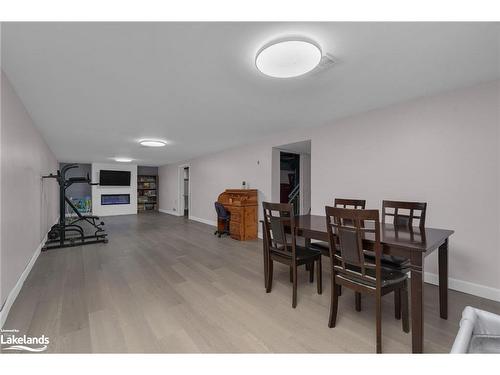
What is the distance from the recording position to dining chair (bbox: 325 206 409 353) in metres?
1.46

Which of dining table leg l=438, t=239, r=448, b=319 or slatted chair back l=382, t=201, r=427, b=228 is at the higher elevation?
slatted chair back l=382, t=201, r=427, b=228

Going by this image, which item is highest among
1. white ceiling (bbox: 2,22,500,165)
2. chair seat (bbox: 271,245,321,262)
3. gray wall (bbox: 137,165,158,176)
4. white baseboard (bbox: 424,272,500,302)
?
white ceiling (bbox: 2,22,500,165)

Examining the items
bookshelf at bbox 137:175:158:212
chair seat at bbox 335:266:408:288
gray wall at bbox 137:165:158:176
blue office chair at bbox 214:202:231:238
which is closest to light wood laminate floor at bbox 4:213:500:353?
chair seat at bbox 335:266:408:288

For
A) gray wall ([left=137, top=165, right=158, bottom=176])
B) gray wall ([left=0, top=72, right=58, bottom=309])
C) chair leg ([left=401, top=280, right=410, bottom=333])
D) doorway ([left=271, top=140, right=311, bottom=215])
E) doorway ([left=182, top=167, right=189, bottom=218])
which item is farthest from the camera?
gray wall ([left=137, top=165, right=158, bottom=176])

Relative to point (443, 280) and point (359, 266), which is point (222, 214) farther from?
point (443, 280)

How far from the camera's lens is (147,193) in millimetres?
10875

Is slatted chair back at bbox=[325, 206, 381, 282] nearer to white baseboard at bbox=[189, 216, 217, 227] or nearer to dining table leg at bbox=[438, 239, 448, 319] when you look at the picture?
dining table leg at bbox=[438, 239, 448, 319]

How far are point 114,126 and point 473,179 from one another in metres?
5.00

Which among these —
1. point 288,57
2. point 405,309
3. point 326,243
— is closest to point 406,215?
point 326,243

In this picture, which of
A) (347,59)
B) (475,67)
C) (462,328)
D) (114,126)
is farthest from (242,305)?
(114,126)

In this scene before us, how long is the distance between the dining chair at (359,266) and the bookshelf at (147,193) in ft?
34.7

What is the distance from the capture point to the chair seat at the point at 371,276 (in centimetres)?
154

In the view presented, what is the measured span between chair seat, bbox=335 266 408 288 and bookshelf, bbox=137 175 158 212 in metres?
10.6

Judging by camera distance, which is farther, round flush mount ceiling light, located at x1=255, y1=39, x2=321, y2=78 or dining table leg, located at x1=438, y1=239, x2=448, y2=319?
dining table leg, located at x1=438, y1=239, x2=448, y2=319
